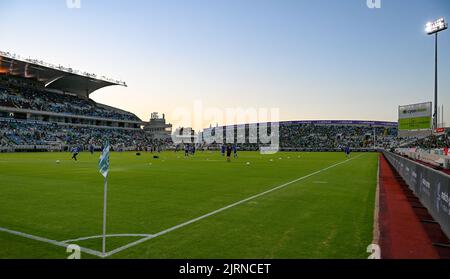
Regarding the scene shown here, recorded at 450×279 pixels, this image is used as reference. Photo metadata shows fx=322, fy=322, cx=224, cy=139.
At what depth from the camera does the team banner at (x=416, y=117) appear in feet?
157

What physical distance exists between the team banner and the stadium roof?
68331 mm

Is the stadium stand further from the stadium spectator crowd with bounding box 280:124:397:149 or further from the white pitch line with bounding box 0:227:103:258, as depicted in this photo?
the white pitch line with bounding box 0:227:103:258

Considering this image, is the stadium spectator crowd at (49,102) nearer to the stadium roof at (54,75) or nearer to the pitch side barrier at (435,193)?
the stadium roof at (54,75)

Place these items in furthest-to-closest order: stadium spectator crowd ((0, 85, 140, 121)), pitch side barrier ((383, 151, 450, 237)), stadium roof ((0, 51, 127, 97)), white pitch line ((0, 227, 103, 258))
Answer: stadium spectator crowd ((0, 85, 140, 121)) → stadium roof ((0, 51, 127, 97)) → pitch side barrier ((383, 151, 450, 237)) → white pitch line ((0, 227, 103, 258))

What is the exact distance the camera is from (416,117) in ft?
163

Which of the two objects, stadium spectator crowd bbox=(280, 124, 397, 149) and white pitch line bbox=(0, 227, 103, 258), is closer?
white pitch line bbox=(0, 227, 103, 258)

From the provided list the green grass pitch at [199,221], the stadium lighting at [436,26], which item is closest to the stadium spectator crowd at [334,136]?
the stadium lighting at [436,26]

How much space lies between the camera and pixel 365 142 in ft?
315

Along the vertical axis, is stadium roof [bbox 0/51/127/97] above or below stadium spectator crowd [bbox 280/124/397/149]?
above

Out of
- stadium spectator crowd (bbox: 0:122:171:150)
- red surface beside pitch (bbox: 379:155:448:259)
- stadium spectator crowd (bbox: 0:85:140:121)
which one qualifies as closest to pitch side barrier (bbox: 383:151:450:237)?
red surface beside pitch (bbox: 379:155:448:259)

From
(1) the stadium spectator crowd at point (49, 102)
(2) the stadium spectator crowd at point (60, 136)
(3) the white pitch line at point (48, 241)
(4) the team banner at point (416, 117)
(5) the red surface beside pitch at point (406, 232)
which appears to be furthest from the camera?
(1) the stadium spectator crowd at point (49, 102)

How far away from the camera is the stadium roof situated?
67356 mm

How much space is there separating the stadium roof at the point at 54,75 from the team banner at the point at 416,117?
2690 inches
